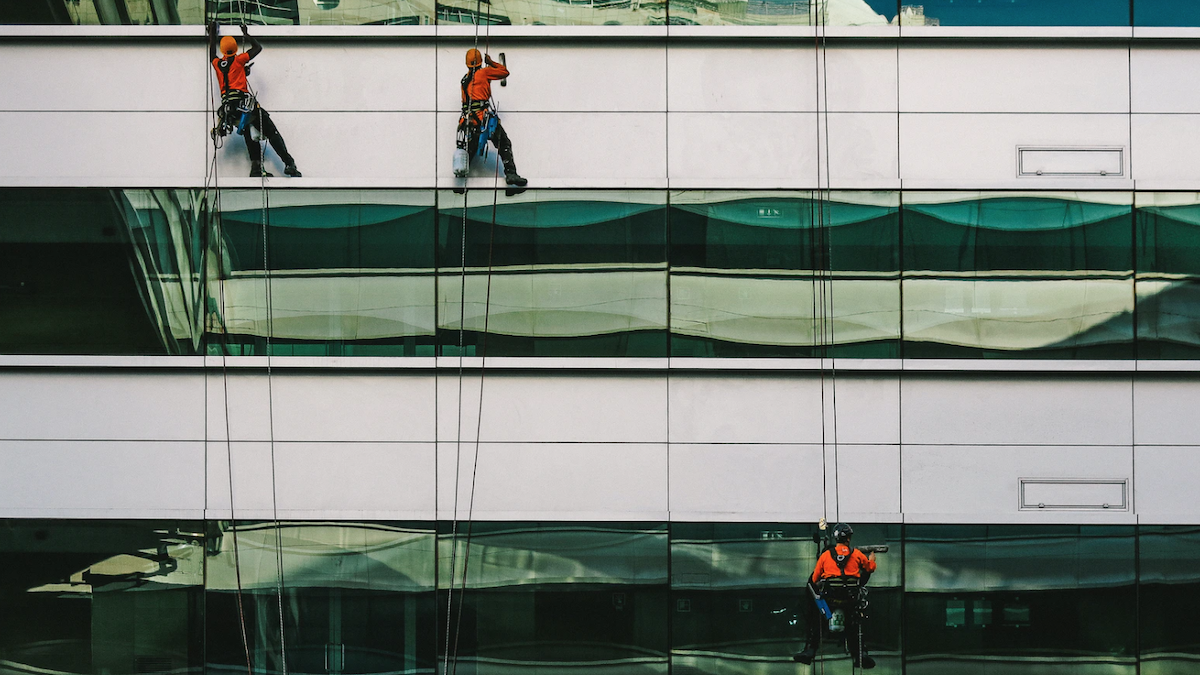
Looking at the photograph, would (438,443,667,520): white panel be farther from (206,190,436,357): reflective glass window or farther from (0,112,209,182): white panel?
(0,112,209,182): white panel

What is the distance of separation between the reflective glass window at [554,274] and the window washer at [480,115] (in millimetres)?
492

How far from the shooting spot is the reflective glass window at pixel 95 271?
9688 millimetres

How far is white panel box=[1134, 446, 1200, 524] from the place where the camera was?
31.2ft

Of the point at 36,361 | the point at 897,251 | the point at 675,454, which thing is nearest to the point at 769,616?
the point at 675,454

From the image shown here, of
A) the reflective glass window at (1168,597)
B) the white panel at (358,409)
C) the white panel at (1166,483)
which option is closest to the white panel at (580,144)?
the white panel at (358,409)

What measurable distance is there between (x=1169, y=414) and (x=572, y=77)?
767 centimetres

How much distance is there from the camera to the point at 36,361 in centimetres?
957

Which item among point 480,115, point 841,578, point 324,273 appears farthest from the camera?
point 324,273

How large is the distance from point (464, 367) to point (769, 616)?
440 centimetres

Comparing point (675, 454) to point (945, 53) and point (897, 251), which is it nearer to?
point (897, 251)

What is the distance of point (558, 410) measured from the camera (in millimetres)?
9648

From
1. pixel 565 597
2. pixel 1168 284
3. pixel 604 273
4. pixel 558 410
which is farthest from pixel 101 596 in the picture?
pixel 1168 284

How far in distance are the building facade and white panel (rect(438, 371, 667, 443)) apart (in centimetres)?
5

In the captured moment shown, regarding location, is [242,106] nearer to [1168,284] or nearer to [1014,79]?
[1014,79]
